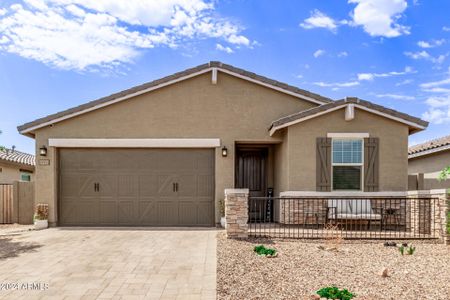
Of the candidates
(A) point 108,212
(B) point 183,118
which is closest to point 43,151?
(A) point 108,212

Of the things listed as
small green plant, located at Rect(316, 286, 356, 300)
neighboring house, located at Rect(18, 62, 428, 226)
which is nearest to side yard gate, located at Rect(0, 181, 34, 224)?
neighboring house, located at Rect(18, 62, 428, 226)

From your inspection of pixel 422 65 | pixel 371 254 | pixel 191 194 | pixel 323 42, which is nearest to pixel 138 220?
pixel 191 194

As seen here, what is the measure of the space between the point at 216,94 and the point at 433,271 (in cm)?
806

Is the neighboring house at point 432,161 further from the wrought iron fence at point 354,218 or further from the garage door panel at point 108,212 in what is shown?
the garage door panel at point 108,212

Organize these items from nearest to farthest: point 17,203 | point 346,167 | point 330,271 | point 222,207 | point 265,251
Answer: point 330,271 → point 265,251 → point 346,167 → point 222,207 → point 17,203

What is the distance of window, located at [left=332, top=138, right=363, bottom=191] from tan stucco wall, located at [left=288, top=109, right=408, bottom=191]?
0.44 m

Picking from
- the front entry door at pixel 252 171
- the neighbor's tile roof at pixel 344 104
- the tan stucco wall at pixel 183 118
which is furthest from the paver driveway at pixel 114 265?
the neighbor's tile roof at pixel 344 104

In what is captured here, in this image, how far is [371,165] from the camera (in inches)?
418

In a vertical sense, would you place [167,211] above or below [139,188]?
below

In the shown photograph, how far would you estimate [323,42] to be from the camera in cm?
1202

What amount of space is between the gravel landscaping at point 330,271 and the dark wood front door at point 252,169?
15.8 feet

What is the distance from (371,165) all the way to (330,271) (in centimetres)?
551

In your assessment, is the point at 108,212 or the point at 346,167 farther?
the point at 108,212

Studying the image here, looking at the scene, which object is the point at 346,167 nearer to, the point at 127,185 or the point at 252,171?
the point at 252,171
